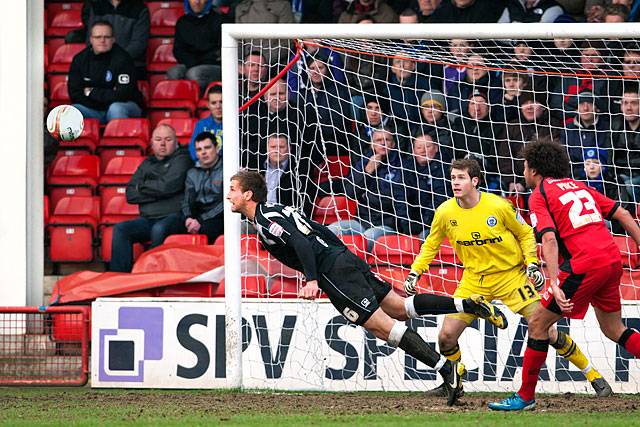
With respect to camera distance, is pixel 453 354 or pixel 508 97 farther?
pixel 508 97

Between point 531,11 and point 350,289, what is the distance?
5.37 meters

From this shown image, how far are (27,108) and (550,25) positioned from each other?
517cm

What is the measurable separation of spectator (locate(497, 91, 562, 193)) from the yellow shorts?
2.13 m

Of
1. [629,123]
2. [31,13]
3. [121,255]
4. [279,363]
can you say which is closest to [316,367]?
[279,363]

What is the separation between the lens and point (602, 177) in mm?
10016

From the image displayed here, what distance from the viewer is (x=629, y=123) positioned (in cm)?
1016

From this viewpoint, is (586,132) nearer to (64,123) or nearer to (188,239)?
(188,239)

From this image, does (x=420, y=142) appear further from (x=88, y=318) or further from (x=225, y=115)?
(x=88, y=318)

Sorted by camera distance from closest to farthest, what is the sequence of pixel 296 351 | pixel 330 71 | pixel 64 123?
1. pixel 296 351
2. pixel 64 123
3. pixel 330 71

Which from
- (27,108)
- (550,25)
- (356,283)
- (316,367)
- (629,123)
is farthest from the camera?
(27,108)

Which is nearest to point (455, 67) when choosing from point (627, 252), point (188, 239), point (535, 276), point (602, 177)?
point (602, 177)

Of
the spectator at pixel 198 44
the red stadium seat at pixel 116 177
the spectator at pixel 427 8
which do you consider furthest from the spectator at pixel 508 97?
the red stadium seat at pixel 116 177

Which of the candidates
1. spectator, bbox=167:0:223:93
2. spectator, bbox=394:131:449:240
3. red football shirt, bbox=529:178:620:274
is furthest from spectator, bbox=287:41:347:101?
red football shirt, bbox=529:178:620:274

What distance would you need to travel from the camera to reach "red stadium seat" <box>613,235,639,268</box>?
9500 millimetres
